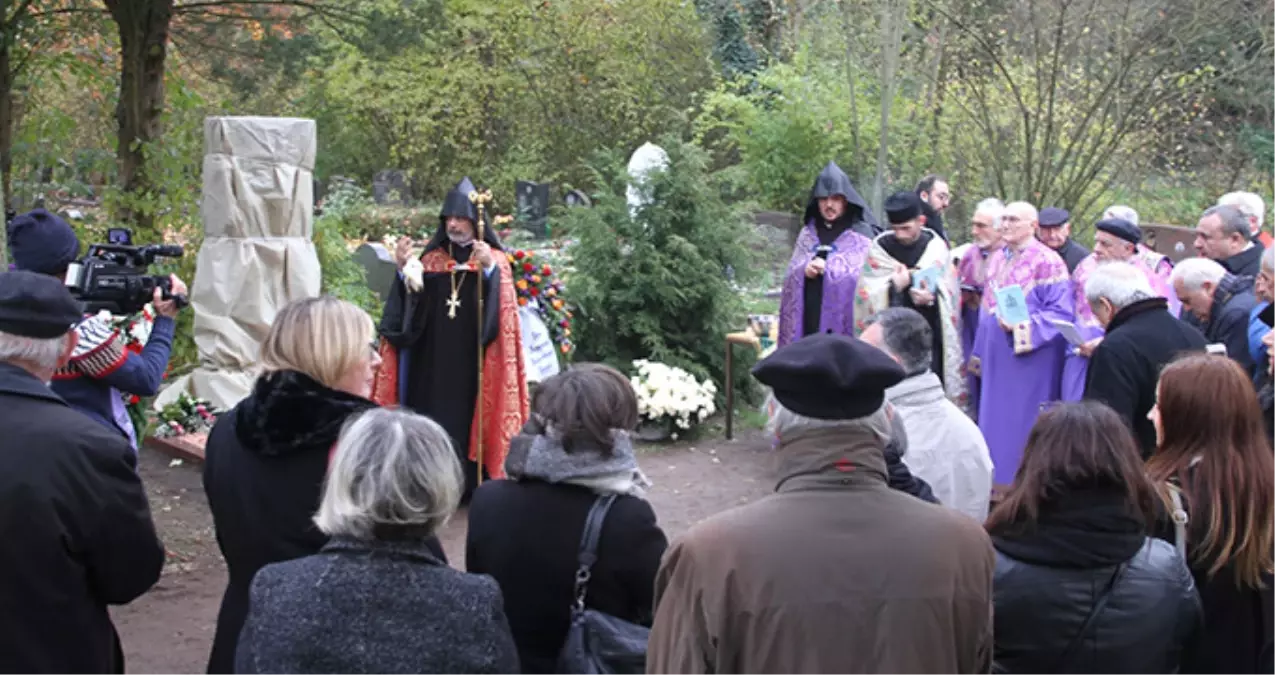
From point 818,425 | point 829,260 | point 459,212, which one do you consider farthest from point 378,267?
point 818,425

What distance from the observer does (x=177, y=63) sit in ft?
36.0

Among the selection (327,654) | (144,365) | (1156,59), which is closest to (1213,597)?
(327,654)

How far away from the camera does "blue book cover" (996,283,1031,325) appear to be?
7.19 metres

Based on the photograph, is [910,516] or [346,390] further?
[346,390]

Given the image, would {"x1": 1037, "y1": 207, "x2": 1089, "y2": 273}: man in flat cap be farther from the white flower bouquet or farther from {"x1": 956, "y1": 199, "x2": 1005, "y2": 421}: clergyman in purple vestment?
the white flower bouquet

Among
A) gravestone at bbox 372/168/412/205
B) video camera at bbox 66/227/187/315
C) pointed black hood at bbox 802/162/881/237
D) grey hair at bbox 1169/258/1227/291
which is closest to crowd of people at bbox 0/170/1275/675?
video camera at bbox 66/227/187/315

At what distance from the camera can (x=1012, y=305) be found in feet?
23.7

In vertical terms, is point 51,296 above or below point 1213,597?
above

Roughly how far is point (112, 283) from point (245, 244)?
190 inches

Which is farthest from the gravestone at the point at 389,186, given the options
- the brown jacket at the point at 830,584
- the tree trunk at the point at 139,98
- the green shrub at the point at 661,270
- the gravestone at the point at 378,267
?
the brown jacket at the point at 830,584

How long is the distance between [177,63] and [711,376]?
5.54 meters

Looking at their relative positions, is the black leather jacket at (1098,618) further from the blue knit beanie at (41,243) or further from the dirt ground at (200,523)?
the blue knit beanie at (41,243)

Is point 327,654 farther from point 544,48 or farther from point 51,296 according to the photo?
point 544,48

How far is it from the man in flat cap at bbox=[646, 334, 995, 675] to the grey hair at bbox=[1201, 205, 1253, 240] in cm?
533
